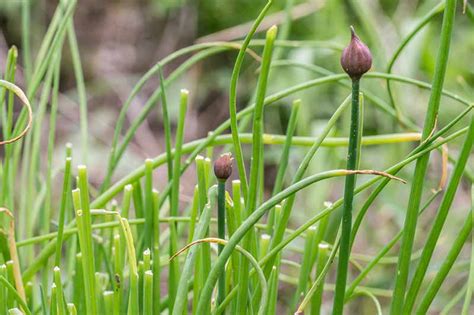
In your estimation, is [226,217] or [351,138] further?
[226,217]

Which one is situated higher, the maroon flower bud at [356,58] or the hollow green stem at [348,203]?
the maroon flower bud at [356,58]

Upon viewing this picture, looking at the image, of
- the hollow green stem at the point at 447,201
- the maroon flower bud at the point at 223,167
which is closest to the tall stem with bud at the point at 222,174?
the maroon flower bud at the point at 223,167

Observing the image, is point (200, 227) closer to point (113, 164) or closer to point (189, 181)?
point (113, 164)

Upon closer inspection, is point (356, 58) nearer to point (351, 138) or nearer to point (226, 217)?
point (351, 138)

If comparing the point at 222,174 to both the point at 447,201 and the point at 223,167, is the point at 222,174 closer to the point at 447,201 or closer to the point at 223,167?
the point at 223,167

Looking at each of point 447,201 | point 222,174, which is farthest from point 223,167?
point 447,201

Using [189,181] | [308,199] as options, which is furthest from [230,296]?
[189,181]

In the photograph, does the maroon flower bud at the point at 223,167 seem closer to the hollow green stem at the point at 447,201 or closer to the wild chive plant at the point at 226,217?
the wild chive plant at the point at 226,217
